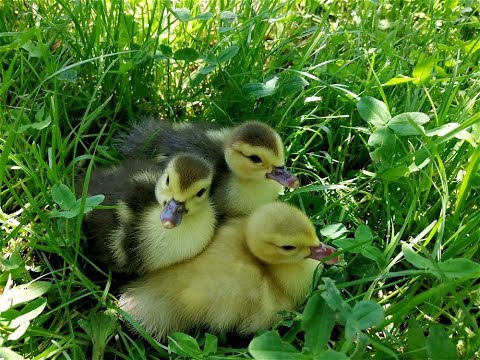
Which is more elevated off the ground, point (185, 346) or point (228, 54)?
point (228, 54)

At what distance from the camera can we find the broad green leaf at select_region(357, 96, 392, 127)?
1.69 meters

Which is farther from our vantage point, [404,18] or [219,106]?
[404,18]

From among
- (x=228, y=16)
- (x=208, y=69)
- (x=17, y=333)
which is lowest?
(x=17, y=333)

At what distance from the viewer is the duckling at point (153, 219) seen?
152 cm

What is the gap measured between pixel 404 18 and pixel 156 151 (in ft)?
4.03

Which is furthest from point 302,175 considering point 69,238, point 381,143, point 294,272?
point 69,238

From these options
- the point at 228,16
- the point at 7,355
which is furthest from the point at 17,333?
the point at 228,16

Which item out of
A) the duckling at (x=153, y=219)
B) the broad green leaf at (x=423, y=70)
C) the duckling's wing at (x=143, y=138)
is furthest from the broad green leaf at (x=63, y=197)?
the broad green leaf at (x=423, y=70)

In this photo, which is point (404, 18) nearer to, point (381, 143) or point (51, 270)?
point (381, 143)

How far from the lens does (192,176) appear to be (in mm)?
1523

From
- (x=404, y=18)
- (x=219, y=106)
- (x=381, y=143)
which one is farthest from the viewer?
(x=404, y=18)

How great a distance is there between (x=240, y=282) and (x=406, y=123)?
632mm

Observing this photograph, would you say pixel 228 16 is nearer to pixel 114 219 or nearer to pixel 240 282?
pixel 114 219

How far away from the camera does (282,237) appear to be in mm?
1468
